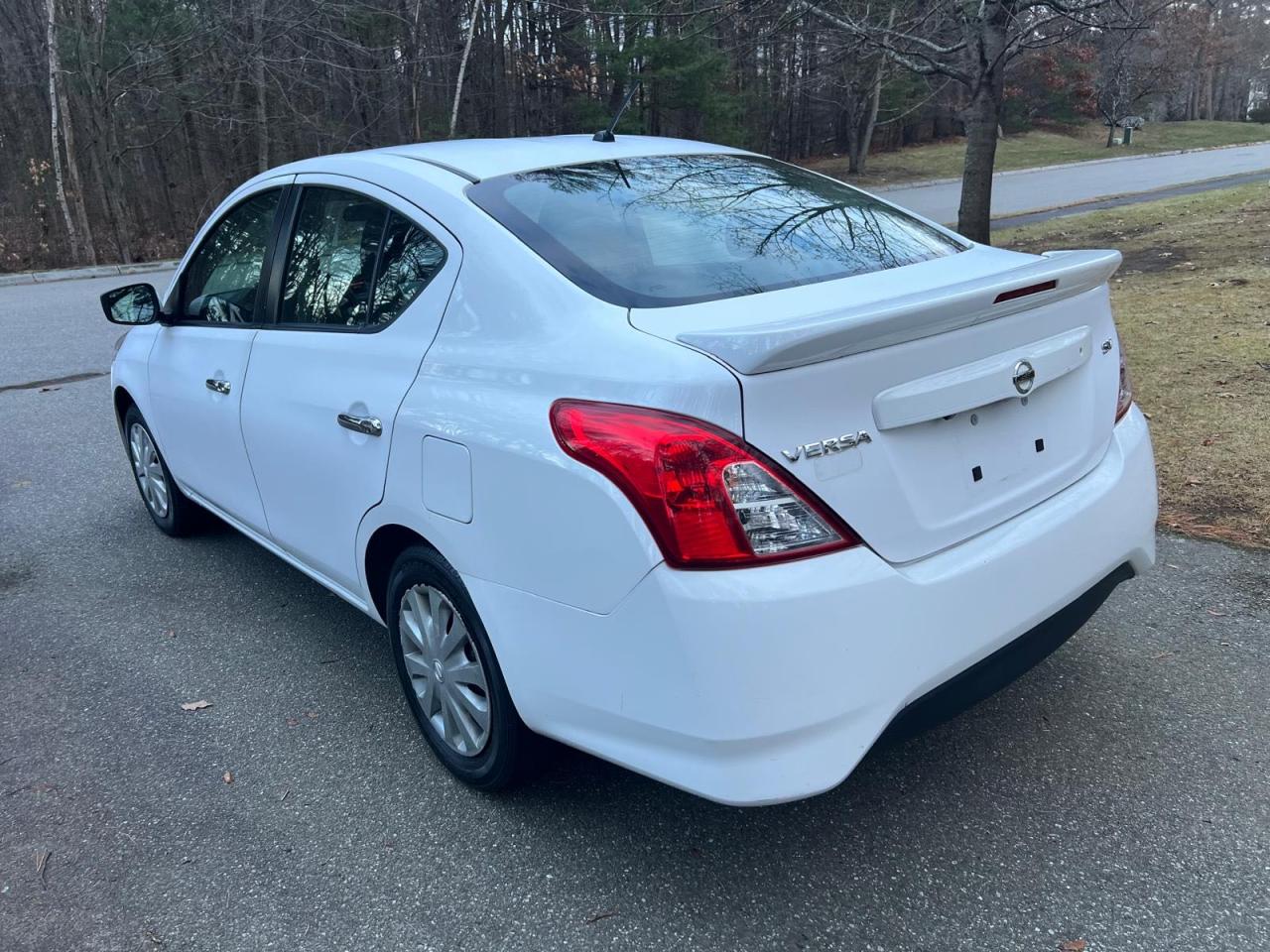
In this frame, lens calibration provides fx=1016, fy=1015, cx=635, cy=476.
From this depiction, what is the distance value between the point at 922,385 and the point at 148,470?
3.93 metres

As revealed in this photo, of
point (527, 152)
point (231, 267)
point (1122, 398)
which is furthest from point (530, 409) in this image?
point (231, 267)

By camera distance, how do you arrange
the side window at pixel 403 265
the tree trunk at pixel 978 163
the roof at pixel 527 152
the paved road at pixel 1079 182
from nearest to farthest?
the side window at pixel 403 265 < the roof at pixel 527 152 < the tree trunk at pixel 978 163 < the paved road at pixel 1079 182

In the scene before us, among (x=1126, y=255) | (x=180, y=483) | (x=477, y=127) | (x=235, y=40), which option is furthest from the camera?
(x=477, y=127)

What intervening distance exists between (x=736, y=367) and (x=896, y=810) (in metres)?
1.32

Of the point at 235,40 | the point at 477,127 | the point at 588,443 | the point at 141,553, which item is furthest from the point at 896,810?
the point at 477,127

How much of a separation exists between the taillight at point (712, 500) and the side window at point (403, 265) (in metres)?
1.01

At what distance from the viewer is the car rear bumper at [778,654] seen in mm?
1955

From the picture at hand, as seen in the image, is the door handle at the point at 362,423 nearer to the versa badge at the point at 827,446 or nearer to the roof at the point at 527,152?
the roof at the point at 527,152

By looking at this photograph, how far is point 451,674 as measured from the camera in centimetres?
269

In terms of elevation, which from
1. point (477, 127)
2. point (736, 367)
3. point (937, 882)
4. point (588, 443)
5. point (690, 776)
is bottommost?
point (937, 882)

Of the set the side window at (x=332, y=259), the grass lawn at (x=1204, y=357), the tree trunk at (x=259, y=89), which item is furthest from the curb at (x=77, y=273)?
the side window at (x=332, y=259)

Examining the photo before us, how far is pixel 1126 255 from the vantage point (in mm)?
11102

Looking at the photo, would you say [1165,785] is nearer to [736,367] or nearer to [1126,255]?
[736,367]

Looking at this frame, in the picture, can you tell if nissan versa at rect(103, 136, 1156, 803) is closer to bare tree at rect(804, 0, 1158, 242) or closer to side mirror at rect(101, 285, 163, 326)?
side mirror at rect(101, 285, 163, 326)
